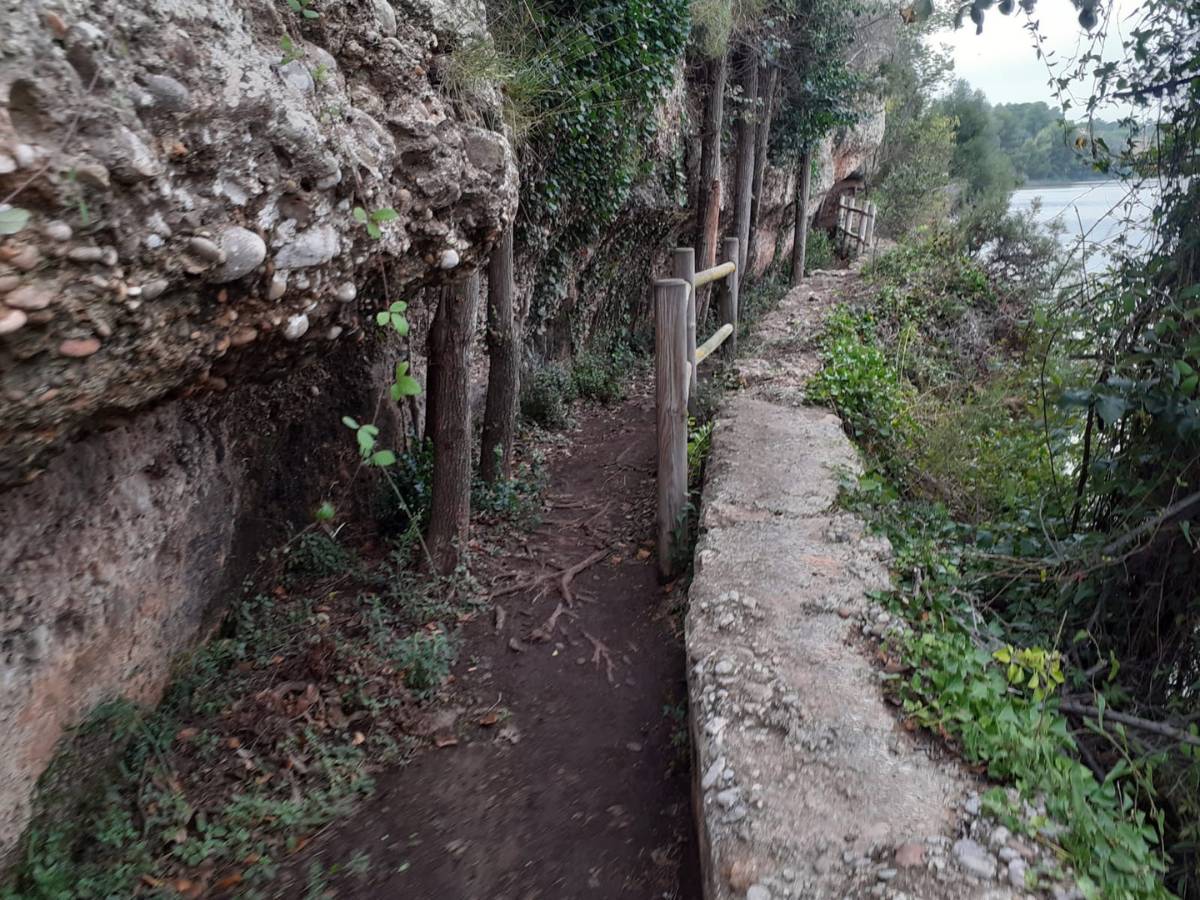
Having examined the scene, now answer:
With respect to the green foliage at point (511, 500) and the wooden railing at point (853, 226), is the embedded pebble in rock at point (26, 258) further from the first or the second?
the wooden railing at point (853, 226)

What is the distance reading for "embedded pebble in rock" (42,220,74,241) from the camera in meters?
1.82

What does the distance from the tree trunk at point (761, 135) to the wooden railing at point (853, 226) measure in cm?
634

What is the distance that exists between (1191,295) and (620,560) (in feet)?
11.6

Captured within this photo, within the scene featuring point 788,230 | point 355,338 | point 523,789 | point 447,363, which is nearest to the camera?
point 523,789

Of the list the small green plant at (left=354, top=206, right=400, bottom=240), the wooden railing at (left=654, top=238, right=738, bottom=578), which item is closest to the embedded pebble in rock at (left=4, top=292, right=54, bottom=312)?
the small green plant at (left=354, top=206, right=400, bottom=240)

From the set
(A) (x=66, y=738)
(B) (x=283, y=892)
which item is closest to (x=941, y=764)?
(B) (x=283, y=892)

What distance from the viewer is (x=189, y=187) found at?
7.59ft

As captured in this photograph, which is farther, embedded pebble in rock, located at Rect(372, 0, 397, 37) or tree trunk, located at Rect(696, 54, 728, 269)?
tree trunk, located at Rect(696, 54, 728, 269)

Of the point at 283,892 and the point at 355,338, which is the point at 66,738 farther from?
the point at 355,338

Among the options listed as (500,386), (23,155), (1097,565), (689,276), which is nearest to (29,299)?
(23,155)

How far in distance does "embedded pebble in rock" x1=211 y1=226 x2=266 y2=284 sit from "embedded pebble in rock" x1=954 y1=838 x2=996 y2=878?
9.02ft

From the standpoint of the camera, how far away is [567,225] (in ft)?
25.9

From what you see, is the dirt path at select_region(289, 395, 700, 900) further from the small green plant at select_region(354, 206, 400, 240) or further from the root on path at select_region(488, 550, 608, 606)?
the small green plant at select_region(354, 206, 400, 240)

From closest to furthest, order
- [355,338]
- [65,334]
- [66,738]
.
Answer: [65,334] < [66,738] < [355,338]
